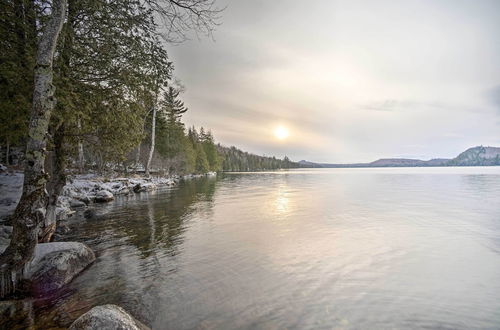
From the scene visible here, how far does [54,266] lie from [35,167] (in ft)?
9.23

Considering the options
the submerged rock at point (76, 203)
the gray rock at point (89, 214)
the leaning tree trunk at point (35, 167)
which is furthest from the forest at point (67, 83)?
the submerged rock at point (76, 203)

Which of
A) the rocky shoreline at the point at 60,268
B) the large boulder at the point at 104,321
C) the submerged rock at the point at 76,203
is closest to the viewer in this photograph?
the large boulder at the point at 104,321

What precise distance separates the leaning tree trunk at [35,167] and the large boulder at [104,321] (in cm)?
250

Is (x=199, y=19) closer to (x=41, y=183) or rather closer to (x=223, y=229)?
(x=41, y=183)

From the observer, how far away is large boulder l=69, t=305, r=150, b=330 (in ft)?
11.9

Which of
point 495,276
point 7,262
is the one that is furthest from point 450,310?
point 7,262

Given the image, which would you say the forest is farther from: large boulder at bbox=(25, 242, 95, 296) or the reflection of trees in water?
the reflection of trees in water

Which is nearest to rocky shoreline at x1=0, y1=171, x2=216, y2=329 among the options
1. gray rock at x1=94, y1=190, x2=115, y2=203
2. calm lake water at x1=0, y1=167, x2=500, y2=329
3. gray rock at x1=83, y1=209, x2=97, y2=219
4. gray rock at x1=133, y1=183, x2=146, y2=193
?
gray rock at x1=83, y1=209, x2=97, y2=219

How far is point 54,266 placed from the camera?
20.0 ft

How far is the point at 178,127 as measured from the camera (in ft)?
186

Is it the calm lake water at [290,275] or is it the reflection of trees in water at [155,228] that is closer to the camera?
Result: the calm lake water at [290,275]

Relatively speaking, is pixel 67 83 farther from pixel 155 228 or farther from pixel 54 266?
pixel 155 228

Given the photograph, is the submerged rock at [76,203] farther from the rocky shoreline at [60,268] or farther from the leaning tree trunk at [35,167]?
the leaning tree trunk at [35,167]

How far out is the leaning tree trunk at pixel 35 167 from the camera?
485cm
